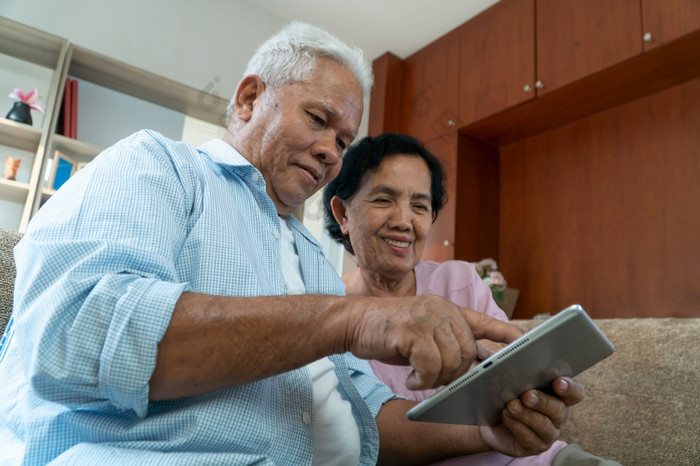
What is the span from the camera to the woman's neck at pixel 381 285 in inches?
62.9

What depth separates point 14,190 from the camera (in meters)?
2.53

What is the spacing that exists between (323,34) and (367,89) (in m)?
0.18

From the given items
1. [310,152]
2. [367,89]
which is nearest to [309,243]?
[310,152]

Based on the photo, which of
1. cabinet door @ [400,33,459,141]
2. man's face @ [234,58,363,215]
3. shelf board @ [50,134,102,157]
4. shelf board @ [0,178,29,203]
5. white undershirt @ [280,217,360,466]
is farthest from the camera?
cabinet door @ [400,33,459,141]

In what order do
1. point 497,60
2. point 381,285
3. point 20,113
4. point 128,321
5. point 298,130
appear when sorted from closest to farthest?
point 128,321, point 298,130, point 381,285, point 20,113, point 497,60

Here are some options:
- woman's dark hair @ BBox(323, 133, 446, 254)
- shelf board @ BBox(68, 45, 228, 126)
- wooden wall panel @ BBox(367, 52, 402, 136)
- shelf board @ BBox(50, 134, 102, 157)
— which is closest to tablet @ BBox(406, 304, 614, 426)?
woman's dark hair @ BBox(323, 133, 446, 254)

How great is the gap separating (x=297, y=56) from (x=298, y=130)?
167 millimetres

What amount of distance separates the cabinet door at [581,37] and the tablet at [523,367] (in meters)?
2.04

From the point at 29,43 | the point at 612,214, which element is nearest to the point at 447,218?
the point at 612,214

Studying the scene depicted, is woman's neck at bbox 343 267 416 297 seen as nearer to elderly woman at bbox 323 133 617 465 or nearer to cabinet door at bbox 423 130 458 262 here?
elderly woman at bbox 323 133 617 465

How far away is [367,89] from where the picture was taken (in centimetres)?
127

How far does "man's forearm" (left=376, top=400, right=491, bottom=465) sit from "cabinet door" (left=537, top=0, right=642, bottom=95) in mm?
2008

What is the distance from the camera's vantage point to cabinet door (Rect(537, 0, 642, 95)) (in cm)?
236

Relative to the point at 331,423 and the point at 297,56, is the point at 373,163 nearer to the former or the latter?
the point at 297,56
